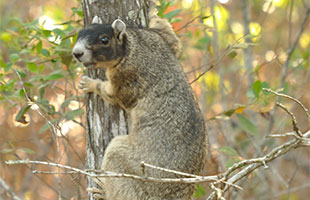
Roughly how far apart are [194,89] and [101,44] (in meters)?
4.02

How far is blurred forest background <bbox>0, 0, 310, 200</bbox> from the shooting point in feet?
19.0

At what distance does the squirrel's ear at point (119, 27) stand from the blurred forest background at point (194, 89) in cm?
87

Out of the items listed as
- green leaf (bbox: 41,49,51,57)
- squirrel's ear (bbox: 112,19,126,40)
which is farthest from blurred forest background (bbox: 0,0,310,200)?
squirrel's ear (bbox: 112,19,126,40)

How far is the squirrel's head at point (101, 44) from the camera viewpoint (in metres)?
4.76

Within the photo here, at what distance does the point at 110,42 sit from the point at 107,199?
1.57m

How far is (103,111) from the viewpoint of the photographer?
500 cm

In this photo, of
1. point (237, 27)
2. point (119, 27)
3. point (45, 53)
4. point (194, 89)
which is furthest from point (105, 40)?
point (237, 27)

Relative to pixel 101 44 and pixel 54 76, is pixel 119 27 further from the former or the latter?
pixel 54 76

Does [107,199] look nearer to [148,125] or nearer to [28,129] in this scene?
[148,125]

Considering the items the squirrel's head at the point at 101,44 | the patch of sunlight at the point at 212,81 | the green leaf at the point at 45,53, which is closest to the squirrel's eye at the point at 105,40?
the squirrel's head at the point at 101,44

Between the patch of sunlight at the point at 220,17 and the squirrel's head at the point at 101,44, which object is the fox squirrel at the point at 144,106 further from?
the patch of sunlight at the point at 220,17

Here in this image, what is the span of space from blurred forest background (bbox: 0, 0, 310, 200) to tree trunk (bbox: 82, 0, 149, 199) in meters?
0.33

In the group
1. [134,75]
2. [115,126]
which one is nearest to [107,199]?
[115,126]

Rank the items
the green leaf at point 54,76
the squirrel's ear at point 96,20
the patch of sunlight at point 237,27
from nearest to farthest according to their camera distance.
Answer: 1. the squirrel's ear at point 96,20
2. the green leaf at point 54,76
3. the patch of sunlight at point 237,27
